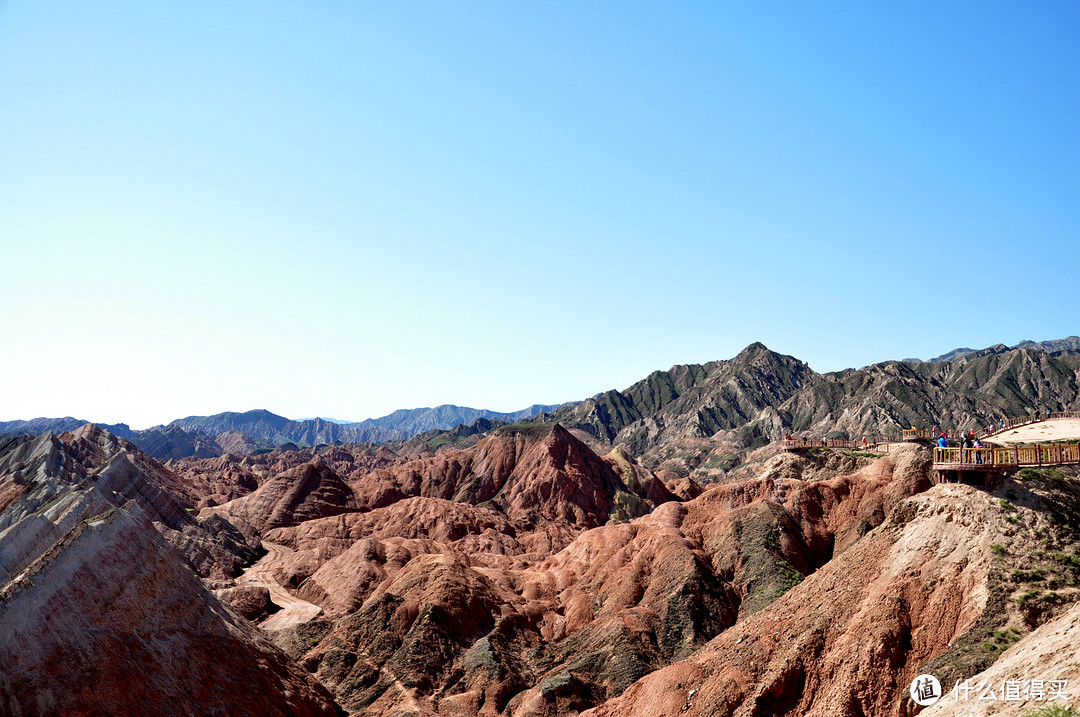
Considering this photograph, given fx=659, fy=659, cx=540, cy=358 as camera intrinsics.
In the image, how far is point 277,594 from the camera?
69875 millimetres

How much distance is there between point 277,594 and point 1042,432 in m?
72.6

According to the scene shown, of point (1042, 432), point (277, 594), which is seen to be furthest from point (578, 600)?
point (1042, 432)

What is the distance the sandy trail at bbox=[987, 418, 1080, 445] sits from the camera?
49.6 m

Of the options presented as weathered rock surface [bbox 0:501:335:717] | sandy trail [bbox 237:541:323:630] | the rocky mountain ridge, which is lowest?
sandy trail [bbox 237:541:323:630]

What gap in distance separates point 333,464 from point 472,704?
165 m

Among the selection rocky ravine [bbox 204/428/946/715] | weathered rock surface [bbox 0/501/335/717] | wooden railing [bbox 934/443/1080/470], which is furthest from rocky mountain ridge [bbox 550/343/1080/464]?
weathered rock surface [bbox 0/501/335/717]

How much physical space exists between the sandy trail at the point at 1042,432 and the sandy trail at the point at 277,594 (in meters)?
60.4

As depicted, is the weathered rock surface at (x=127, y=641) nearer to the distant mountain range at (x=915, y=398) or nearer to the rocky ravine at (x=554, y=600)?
the rocky ravine at (x=554, y=600)

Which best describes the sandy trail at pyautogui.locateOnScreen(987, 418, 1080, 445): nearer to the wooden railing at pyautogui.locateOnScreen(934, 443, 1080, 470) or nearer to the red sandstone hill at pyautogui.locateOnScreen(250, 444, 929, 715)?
the red sandstone hill at pyautogui.locateOnScreen(250, 444, 929, 715)

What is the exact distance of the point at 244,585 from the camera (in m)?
67.5

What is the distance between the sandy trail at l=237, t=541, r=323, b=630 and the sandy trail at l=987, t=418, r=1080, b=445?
60.4 metres

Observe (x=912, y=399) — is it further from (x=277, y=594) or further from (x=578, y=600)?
(x=277, y=594)

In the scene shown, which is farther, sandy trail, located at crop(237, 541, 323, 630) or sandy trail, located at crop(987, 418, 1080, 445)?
sandy trail, located at crop(237, 541, 323, 630)

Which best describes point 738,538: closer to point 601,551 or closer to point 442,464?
point 601,551
